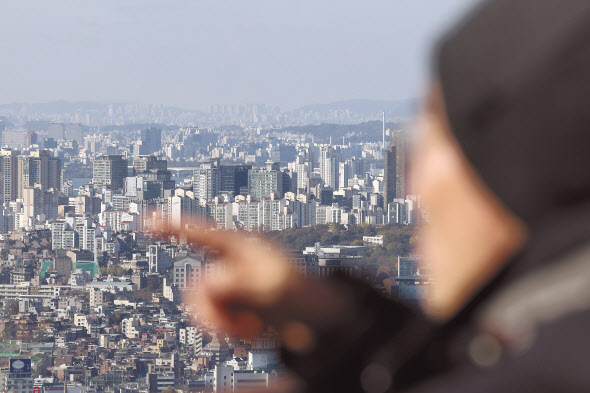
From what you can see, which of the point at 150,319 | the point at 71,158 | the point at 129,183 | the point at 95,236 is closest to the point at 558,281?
the point at 150,319

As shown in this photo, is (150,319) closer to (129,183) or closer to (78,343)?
(78,343)

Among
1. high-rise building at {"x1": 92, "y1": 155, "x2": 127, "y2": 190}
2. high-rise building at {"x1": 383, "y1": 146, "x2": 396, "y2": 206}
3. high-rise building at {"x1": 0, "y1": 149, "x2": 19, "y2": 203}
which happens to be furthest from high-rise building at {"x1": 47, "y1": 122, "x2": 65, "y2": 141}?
high-rise building at {"x1": 383, "y1": 146, "x2": 396, "y2": 206}

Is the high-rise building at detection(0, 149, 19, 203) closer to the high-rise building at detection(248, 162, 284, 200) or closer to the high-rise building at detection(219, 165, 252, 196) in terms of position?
the high-rise building at detection(219, 165, 252, 196)

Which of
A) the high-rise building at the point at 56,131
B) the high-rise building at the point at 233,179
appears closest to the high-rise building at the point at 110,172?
the high-rise building at the point at 233,179

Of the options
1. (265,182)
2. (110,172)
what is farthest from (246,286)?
(110,172)

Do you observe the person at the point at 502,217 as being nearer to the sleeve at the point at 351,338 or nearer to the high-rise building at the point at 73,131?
the sleeve at the point at 351,338
